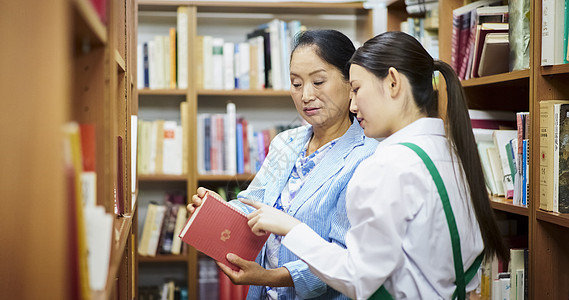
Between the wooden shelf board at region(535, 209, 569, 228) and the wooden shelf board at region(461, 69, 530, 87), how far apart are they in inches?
16.1

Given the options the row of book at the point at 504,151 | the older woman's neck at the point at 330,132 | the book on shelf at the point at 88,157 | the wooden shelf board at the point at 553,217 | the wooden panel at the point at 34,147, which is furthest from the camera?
the row of book at the point at 504,151

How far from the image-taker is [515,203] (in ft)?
5.70

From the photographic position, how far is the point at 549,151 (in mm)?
1534

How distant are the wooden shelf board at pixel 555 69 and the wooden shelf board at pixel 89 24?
122cm

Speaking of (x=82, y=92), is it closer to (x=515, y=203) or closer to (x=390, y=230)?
(x=390, y=230)

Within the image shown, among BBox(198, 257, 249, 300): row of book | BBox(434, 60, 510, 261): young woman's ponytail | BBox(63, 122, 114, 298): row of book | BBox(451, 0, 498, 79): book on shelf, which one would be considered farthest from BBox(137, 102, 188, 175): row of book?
BBox(63, 122, 114, 298): row of book

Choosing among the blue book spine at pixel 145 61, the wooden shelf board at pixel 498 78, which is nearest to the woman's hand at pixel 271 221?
the wooden shelf board at pixel 498 78

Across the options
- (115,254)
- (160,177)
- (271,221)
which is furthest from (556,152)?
(160,177)

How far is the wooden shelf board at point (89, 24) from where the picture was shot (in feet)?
2.03

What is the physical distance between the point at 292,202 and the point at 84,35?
0.83 meters

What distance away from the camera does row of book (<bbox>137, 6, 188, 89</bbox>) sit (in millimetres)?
2773

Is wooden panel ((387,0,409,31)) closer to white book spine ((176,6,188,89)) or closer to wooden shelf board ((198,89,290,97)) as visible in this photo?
wooden shelf board ((198,89,290,97))

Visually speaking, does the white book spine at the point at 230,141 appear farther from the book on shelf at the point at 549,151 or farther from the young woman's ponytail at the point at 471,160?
the young woman's ponytail at the point at 471,160

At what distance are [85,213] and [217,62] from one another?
2.15m
